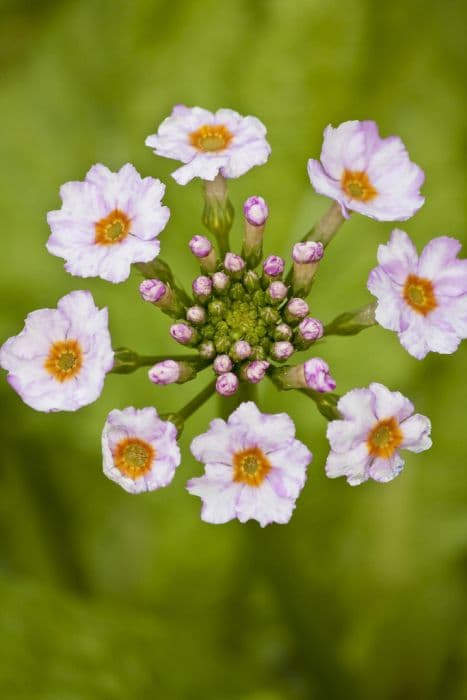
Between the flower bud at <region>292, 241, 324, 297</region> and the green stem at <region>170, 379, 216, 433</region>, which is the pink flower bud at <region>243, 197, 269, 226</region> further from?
the green stem at <region>170, 379, 216, 433</region>

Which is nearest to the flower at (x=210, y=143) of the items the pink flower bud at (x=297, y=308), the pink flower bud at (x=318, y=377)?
the pink flower bud at (x=297, y=308)

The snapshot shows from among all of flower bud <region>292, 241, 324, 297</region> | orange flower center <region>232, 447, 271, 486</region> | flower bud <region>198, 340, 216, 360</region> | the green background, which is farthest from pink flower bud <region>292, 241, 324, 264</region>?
the green background

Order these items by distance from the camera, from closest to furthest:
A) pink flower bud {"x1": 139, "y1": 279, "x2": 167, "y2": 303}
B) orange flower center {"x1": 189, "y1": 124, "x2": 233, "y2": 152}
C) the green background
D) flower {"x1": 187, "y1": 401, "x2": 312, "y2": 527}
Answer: flower {"x1": 187, "y1": 401, "x2": 312, "y2": 527} → pink flower bud {"x1": 139, "y1": 279, "x2": 167, "y2": 303} → orange flower center {"x1": 189, "y1": 124, "x2": 233, "y2": 152} → the green background

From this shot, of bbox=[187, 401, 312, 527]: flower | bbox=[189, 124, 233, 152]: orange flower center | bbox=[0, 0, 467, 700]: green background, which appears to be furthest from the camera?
bbox=[0, 0, 467, 700]: green background

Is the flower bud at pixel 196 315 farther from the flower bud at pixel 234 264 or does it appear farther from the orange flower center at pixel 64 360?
the orange flower center at pixel 64 360

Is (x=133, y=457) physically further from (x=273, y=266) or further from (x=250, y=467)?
(x=273, y=266)

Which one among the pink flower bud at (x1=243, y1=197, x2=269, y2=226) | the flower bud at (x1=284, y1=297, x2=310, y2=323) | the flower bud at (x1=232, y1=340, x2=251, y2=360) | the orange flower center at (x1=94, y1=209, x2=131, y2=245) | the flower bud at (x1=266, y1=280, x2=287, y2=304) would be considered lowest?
the flower bud at (x1=232, y1=340, x2=251, y2=360)

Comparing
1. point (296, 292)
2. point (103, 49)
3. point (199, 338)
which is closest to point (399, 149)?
point (296, 292)

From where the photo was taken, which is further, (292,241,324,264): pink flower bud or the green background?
the green background
